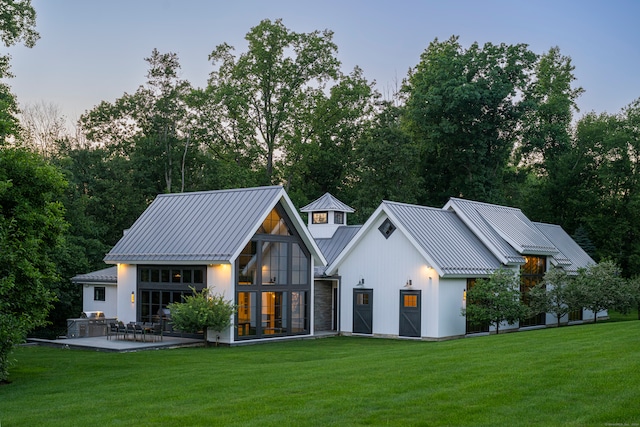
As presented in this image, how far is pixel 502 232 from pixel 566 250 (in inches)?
305

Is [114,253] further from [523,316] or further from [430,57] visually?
[430,57]

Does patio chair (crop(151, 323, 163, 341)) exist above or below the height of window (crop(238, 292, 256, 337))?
below

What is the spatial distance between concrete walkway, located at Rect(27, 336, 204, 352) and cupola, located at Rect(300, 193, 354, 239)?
9985 millimetres

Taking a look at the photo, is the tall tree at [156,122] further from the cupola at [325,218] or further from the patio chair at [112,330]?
the patio chair at [112,330]

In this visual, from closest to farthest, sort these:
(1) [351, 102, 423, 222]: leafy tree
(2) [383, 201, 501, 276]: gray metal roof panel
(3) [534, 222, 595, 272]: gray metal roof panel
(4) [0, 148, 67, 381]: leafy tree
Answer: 1. (4) [0, 148, 67, 381]: leafy tree
2. (2) [383, 201, 501, 276]: gray metal roof panel
3. (3) [534, 222, 595, 272]: gray metal roof panel
4. (1) [351, 102, 423, 222]: leafy tree

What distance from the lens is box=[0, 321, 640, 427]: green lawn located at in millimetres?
9766

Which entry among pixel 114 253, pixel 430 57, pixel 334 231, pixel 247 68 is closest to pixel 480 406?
pixel 114 253

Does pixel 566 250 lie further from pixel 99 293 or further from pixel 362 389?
pixel 362 389

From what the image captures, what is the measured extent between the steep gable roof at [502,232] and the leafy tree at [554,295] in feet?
4.32

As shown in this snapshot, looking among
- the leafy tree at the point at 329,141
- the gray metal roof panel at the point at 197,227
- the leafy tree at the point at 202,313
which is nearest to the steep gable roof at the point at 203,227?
the gray metal roof panel at the point at 197,227

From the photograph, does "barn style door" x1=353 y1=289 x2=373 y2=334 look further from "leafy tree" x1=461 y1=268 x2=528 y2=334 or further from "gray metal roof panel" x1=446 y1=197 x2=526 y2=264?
"gray metal roof panel" x1=446 y1=197 x2=526 y2=264

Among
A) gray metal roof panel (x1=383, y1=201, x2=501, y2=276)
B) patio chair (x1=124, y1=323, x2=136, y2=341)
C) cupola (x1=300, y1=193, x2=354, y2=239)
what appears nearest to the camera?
patio chair (x1=124, y1=323, x2=136, y2=341)

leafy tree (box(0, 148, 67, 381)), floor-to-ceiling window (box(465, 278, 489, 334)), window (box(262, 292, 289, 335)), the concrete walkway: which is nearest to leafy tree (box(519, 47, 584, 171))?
floor-to-ceiling window (box(465, 278, 489, 334))

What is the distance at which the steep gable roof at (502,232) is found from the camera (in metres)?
29.6
